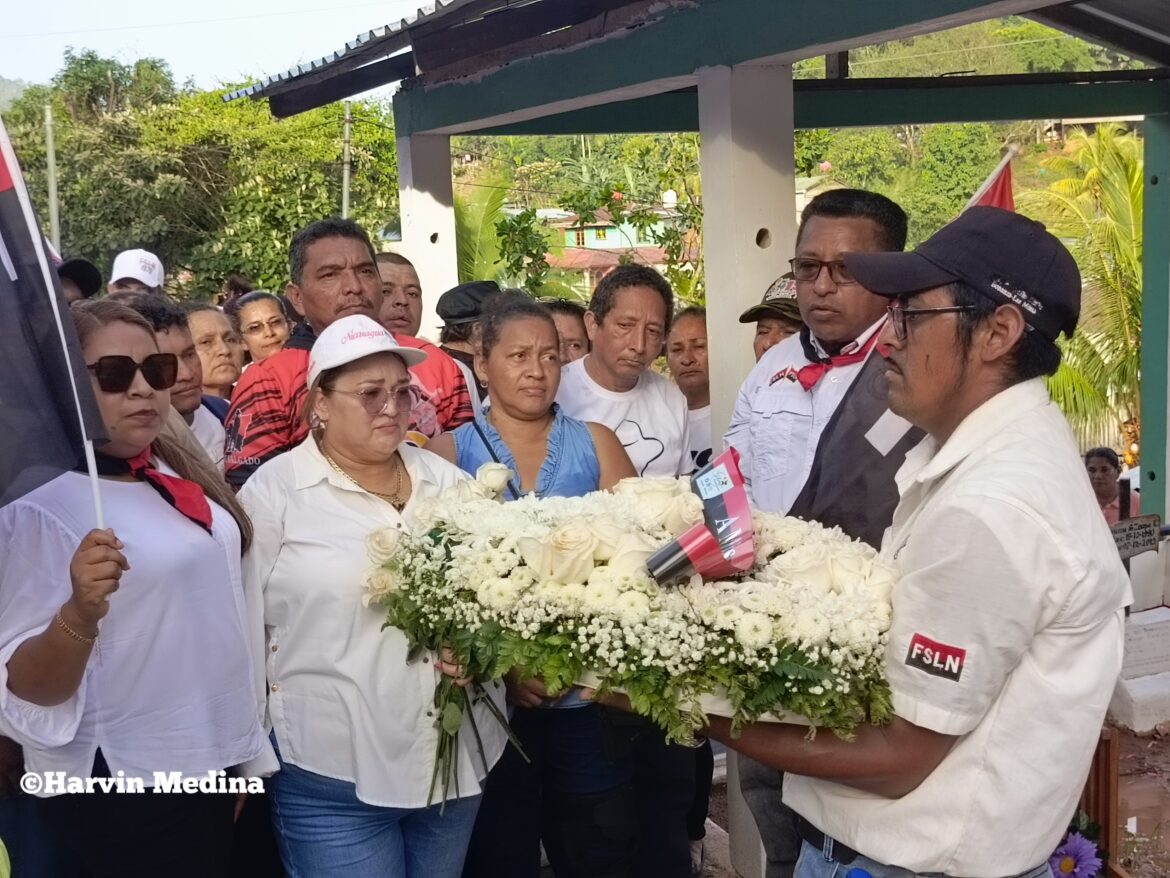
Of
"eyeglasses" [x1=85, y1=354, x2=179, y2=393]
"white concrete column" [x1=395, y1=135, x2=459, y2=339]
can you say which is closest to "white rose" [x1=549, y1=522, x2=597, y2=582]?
"eyeglasses" [x1=85, y1=354, x2=179, y2=393]

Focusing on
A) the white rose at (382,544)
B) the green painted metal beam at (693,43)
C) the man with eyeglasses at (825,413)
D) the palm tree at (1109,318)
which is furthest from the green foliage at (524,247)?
the palm tree at (1109,318)

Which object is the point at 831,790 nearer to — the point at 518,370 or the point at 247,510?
the point at 247,510

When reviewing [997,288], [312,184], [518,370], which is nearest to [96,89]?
[312,184]

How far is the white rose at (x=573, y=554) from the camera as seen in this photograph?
2.51 meters

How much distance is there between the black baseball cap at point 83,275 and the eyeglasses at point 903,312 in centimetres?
349

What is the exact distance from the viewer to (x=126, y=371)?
293 cm

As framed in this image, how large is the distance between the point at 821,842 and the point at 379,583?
122 cm

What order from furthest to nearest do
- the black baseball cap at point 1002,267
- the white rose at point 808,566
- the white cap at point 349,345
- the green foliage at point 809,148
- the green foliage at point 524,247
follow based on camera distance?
the green foliage at point 809,148 < the green foliage at point 524,247 < the white cap at point 349,345 < the white rose at point 808,566 < the black baseball cap at point 1002,267

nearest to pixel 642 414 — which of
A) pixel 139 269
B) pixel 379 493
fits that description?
pixel 379 493

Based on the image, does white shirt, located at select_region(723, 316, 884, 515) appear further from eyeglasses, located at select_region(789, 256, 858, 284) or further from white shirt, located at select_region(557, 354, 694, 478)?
white shirt, located at select_region(557, 354, 694, 478)

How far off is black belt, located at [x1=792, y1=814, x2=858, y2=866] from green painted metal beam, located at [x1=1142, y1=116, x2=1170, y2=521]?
6090 mm

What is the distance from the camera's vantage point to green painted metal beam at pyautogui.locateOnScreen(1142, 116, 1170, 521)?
7.59 meters

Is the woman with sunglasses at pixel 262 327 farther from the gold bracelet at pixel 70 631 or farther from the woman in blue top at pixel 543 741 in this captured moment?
the gold bracelet at pixel 70 631

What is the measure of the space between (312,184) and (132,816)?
23596 millimetres
